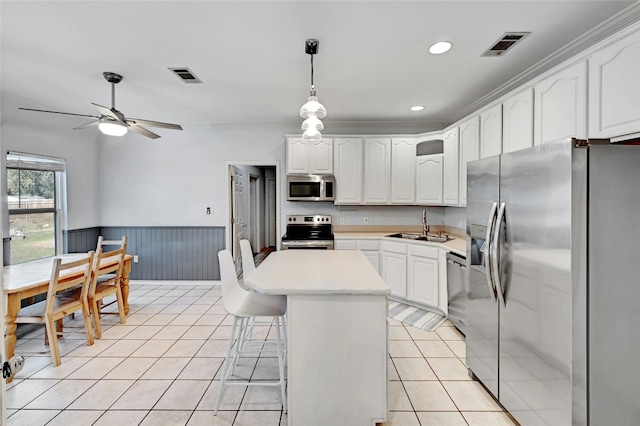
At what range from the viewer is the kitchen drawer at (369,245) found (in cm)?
445

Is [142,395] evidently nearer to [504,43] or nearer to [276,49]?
[276,49]

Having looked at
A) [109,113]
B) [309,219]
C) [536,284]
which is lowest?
[536,284]

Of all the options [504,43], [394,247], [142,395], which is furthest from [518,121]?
[142,395]

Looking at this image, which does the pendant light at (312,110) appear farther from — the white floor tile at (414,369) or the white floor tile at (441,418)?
the white floor tile at (441,418)

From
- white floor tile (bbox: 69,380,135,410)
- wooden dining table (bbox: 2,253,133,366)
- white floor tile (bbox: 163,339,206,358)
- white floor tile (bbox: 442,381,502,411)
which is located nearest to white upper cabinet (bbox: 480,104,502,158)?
white floor tile (bbox: 442,381,502,411)

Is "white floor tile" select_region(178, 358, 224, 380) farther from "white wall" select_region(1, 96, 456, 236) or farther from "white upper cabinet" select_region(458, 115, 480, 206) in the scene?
"white upper cabinet" select_region(458, 115, 480, 206)

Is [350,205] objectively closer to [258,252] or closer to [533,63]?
[533,63]

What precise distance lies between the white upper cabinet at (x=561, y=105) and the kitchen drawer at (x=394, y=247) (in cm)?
192

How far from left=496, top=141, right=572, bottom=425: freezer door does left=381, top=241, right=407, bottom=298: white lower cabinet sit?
6.66ft

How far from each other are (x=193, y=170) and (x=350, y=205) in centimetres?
241

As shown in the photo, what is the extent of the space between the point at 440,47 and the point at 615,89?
1.16 meters

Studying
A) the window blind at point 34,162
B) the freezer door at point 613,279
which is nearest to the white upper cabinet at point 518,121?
the freezer door at point 613,279

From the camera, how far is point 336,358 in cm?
198

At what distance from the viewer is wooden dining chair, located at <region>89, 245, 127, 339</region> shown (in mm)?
3230
